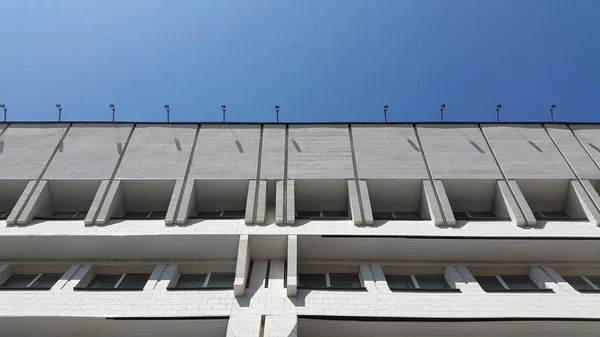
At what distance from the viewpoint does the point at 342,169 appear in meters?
21.5

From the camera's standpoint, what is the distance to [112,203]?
1927cm

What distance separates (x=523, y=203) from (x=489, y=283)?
514 centimetres

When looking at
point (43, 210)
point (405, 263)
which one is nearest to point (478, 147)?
point (405, 263)

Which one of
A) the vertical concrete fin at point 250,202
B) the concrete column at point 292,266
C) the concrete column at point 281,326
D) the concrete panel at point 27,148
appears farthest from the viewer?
the concrete panel at point 27,148

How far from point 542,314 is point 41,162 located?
27.3 metres

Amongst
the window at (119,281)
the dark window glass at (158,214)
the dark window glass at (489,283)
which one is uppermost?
the dark window glass at (158,214)

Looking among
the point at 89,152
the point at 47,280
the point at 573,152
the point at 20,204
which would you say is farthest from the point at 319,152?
the point at 20,204

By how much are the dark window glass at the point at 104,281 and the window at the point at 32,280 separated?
76.5 inches

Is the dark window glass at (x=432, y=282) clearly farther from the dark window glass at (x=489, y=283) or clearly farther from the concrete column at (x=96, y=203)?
the concrete column at (x=96, y=203)

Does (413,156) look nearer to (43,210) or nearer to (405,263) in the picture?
(405,263)

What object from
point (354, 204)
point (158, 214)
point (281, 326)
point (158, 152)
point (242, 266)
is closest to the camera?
point (281, 326)

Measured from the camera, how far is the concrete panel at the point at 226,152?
21219 mm

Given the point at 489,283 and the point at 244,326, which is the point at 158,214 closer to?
the point at 244,326

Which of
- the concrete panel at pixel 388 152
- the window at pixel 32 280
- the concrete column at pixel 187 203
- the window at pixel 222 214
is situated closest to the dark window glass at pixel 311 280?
the window at pixel 222 214
